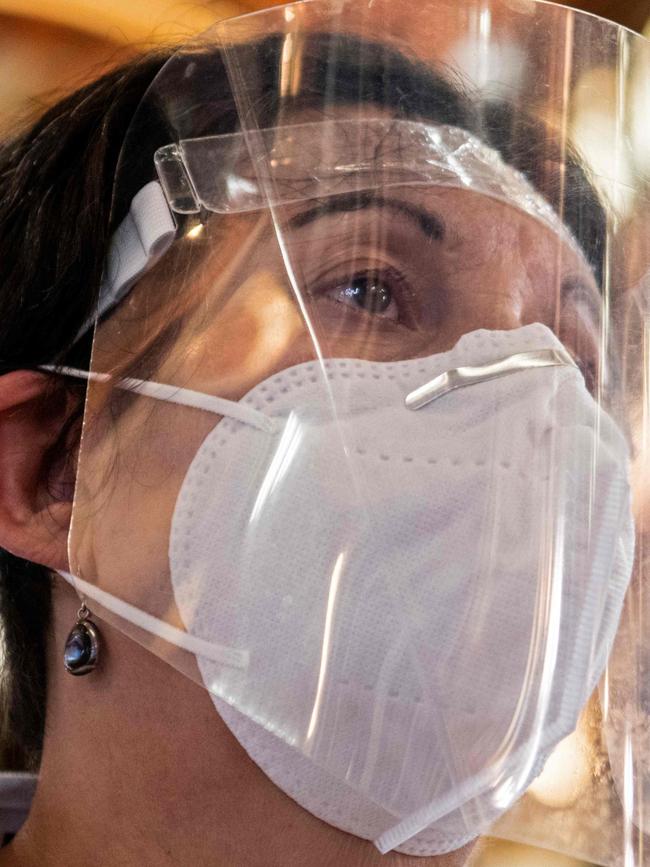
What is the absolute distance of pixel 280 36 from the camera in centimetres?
111

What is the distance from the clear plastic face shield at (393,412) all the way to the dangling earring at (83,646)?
0.10 metres

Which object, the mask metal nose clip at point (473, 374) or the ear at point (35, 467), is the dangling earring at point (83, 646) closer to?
the ear at point (35, 467)

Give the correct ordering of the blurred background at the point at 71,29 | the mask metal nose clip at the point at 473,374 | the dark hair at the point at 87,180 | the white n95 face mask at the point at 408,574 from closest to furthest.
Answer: the white n95 face mask at the point at 408,574 → the mask metal nose clip at the point at 473,374 → the dark hair at the point at 87,180 → the blurred background at the point at 71,29

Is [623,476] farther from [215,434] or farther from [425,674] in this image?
[215,434]

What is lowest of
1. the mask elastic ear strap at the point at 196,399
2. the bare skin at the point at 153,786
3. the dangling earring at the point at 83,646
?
the bare skin at the point at 153,786

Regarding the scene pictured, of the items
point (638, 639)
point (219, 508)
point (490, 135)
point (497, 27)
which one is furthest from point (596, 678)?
point (497, 27)

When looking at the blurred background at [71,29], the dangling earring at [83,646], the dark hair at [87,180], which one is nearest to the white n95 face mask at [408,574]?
the dangling earring at [83,646]

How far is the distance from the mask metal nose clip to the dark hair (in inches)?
6.1

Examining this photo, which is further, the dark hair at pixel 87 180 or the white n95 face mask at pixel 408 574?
the dark hair at pixel 87 180

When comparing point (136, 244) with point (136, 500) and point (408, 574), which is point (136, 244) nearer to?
point (136, 500)

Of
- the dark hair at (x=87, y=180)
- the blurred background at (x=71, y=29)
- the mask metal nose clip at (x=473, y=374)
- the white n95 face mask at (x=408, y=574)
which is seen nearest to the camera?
the white n95 face mask at (x=408, y=574)

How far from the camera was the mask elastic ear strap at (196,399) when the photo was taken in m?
0.99

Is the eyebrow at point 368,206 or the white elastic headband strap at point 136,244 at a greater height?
the eyebrow at point 368,206

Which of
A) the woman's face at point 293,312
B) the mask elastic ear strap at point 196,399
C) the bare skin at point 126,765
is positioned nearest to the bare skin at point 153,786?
the bare skin at point 126,765
